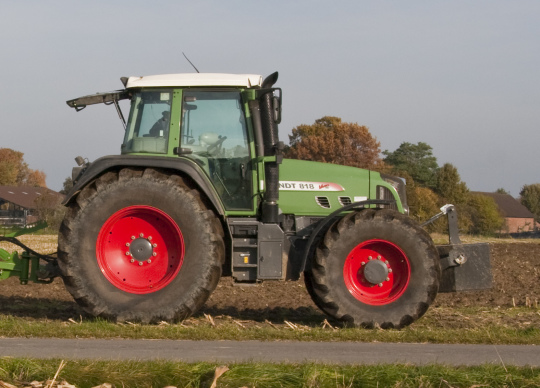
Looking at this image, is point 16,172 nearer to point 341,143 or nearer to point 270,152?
point 341,143

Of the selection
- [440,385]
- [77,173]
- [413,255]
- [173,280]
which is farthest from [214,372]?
[77,173]

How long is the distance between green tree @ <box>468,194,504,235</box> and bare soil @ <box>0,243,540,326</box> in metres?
41.1

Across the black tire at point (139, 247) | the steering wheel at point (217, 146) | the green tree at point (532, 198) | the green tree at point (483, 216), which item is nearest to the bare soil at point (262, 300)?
the black tire at point (139, 247)

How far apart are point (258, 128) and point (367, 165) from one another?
4480 centimetres

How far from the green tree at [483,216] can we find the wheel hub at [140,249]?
4758cm

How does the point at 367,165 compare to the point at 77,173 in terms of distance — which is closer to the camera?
the point at 77,173

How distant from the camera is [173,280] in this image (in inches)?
353

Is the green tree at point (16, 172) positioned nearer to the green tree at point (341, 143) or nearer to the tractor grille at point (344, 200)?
the green tree at point (341, 143)

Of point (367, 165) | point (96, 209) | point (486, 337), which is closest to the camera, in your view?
point (486, 337)

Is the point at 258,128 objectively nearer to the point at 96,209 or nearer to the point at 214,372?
the point at 96,209

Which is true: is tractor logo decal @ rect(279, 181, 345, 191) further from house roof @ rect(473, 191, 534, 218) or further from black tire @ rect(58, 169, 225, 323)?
house roof @ rect(473, 191, 534, 218)

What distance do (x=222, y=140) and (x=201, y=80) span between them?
759 millimetres

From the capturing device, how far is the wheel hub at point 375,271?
358 inches

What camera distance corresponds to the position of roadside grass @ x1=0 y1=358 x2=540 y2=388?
540cm
